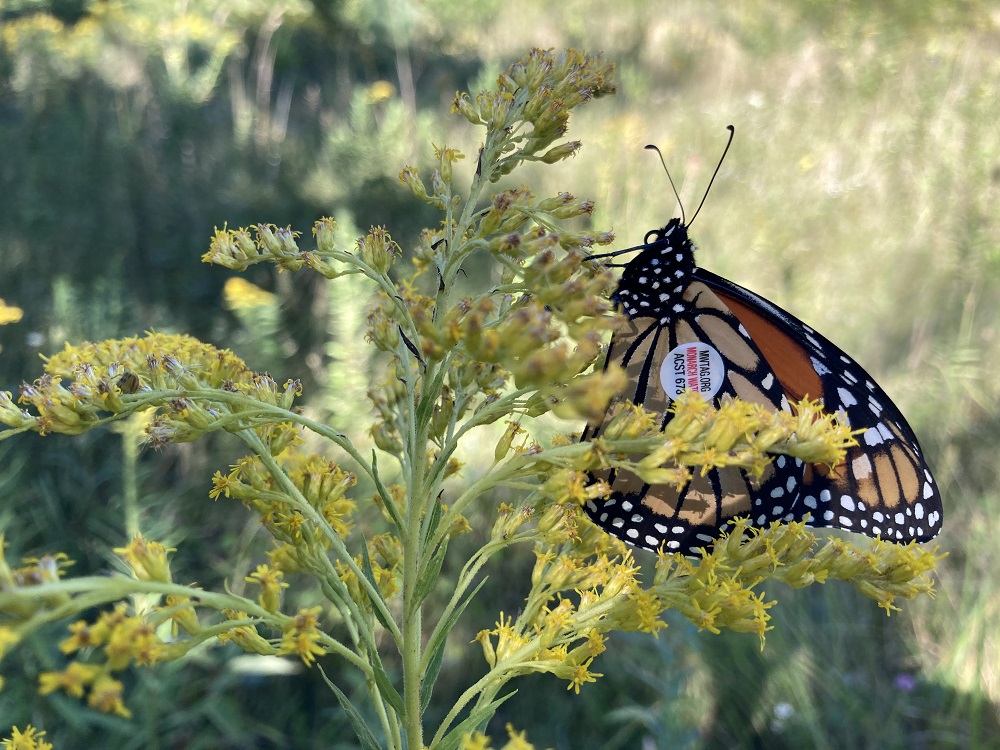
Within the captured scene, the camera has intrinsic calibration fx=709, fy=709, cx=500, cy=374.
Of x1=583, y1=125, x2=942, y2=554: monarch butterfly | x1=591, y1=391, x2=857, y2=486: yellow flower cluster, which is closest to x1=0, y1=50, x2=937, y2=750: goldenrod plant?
x1=591, y1=391, x2=857, y2=486: yellow flower cluster

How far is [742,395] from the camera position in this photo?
93.1 inches

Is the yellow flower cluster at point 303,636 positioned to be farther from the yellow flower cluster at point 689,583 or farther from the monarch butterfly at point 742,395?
the monarch butterfly at point 742,395

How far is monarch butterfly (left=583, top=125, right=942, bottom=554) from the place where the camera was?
2150 mm

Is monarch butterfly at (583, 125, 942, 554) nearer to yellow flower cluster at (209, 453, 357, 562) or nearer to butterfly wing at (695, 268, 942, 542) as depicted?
butterfly wing at (695, 268, 942, 542)

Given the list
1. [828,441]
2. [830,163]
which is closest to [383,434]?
[828,441]

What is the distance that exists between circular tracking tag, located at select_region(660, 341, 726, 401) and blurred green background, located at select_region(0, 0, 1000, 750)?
1.11m

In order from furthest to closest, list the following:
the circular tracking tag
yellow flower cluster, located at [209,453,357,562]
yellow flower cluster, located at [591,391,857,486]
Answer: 1. the circular tracking tag
2. yellow flower cluster, located at [209,453,357,562]
3. yellow flower cluster, located at [591,391,857,486]

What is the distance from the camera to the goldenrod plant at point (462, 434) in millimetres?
1283

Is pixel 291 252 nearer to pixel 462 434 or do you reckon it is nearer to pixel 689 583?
pixel 462 434

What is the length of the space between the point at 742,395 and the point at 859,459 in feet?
1.31

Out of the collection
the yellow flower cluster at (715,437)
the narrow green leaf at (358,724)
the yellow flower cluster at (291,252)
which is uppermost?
the yellow flower cluster at (291,252)

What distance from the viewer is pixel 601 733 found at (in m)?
3.21

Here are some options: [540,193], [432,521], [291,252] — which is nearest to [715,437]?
[432,521]

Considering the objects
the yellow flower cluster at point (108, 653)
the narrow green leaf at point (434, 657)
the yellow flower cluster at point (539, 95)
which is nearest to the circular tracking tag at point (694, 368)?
the yellow flower cluster at point (539, 95)
